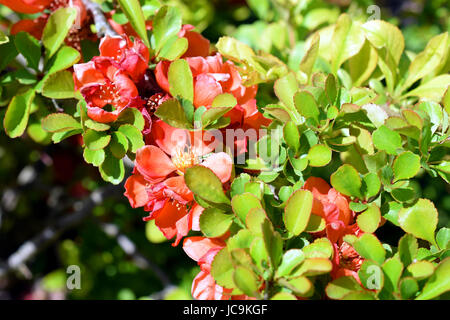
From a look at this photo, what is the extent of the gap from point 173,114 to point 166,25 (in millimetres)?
228

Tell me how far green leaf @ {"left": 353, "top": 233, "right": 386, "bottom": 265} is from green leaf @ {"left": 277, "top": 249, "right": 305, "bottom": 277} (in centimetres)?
8

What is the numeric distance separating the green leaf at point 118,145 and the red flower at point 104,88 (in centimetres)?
3

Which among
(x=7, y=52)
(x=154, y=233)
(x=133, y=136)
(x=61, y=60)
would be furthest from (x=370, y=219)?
(x=154, y=233)

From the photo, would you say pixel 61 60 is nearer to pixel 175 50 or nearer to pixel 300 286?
pixel 175 50

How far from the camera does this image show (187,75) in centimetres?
73

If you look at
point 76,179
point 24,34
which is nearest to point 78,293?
point 76,179

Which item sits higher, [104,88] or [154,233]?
[104,88]

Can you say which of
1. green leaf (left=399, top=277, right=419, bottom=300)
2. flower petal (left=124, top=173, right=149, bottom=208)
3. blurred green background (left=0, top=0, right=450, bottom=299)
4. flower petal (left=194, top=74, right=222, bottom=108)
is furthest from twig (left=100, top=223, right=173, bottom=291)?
green leaf (left=399, top=277, right=419, bottom=300)

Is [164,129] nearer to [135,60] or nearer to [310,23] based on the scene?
[135,60]

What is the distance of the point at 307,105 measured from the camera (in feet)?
2.39

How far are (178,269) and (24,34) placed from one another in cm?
114

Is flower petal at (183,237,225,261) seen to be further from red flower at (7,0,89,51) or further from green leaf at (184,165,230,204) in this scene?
red flower at (7,0,89,51)

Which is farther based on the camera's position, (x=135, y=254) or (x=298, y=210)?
(x=135, y=254)

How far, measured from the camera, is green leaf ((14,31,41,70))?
85 centimetres
